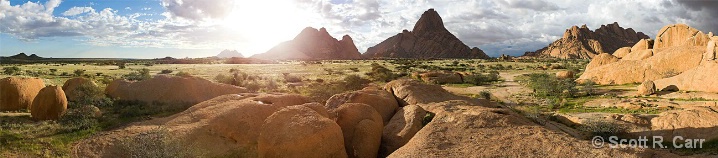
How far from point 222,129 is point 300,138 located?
16.9 ft

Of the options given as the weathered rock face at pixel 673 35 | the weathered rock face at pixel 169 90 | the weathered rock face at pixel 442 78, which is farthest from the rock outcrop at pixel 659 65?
the weathered rock face at pixel 169 90

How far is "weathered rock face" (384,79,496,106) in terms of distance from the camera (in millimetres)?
22138

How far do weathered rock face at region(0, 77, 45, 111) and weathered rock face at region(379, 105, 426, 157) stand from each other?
20.2 metres

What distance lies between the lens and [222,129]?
57.2 feet

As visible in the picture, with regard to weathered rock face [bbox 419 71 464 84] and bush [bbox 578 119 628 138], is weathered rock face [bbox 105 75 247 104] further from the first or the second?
weathered rock face [bbox 419 71 464 84]

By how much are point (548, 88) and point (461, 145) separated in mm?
26616

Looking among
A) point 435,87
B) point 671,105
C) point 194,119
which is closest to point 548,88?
point 671,105

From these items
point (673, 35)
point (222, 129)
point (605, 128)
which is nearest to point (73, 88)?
point (222, 129)

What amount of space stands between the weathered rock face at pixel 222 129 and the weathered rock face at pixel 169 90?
Result: 317 inches

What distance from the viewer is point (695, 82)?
3067cm

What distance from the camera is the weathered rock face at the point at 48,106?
20.9 metres

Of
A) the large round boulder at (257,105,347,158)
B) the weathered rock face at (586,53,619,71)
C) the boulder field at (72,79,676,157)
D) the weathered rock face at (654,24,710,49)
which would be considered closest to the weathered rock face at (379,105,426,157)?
the boulder field at (72,79,676,157)

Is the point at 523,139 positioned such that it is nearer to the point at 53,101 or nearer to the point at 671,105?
the point at 671,105

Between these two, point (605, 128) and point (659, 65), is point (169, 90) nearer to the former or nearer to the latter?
point (605, 128)
